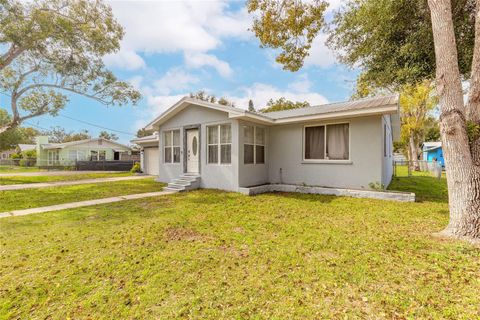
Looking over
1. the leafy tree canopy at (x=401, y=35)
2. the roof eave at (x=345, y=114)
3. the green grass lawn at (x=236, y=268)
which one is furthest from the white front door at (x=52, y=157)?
the leafy tree canopy at (x=401, y=35)

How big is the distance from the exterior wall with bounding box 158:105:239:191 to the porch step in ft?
0.89

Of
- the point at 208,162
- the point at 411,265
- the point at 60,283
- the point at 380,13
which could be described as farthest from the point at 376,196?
the point at 60,283

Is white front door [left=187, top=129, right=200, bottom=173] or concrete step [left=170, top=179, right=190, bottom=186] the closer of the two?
concrete step [left=170, top=179, right=190, bottom=186]

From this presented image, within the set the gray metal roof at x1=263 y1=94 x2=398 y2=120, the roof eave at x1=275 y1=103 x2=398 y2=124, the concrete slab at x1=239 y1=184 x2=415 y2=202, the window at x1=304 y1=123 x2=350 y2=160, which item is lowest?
the concrete slab at x1=239 y1=184 x2=415 y2=202

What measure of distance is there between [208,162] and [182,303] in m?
8.16

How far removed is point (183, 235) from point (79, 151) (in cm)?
3196

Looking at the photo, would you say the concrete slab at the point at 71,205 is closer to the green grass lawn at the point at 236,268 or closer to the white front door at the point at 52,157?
the green grass lawn at the point at 236,268

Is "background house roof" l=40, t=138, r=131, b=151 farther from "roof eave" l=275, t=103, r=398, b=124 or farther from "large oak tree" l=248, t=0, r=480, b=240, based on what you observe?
"large oak tree" l=248, t=0, r=480, b=240

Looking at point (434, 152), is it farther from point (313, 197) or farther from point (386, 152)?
point (313, 197)

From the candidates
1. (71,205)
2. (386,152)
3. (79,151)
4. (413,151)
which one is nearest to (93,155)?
(79,151)

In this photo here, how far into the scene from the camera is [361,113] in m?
7.95

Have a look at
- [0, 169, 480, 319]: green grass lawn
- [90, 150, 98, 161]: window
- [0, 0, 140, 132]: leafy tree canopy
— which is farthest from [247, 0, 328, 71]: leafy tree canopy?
[90, 150, 98, 161]: window

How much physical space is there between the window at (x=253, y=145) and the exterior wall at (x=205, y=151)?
0.55 metres

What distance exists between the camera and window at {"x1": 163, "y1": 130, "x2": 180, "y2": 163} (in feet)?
39.0
